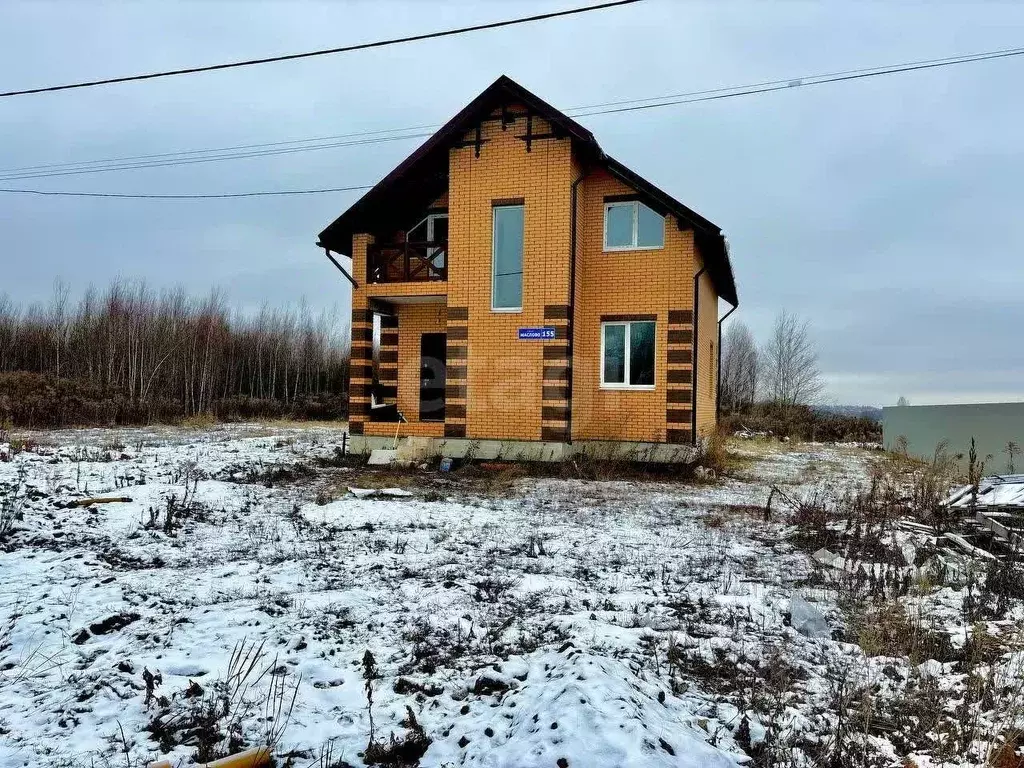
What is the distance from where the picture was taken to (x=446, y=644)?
3678 millimetres

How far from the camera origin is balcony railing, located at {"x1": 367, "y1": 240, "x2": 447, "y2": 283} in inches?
531

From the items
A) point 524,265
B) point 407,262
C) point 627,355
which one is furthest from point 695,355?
point 407,262

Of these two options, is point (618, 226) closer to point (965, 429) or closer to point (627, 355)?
point (627, 355)

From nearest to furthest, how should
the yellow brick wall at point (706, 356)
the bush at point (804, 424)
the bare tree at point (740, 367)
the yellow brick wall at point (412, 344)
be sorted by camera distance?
the yellow brick wall at point (706, 356)
the yellow brick wall at point (412, 344)
the bush at point (804, 424)
the bare tree at point (740, 367)

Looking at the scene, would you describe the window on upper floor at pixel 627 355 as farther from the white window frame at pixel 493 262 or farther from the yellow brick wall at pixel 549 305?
the white window frame at pixel 493 262

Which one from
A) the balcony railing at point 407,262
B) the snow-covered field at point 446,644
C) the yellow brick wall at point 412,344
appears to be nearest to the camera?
the snow-covered field at point 446,644

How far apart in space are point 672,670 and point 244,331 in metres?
35.1

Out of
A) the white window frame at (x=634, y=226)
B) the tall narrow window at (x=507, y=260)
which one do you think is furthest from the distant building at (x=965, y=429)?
the tall narrow window at (x=507, y=260)

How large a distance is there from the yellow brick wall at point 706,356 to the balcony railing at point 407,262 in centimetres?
564

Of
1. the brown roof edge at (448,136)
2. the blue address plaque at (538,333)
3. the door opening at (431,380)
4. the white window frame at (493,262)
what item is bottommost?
the door opening at (431,380)

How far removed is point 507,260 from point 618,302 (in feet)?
8.06

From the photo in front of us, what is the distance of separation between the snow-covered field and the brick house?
5.12 m

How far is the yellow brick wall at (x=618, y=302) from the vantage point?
1250cm

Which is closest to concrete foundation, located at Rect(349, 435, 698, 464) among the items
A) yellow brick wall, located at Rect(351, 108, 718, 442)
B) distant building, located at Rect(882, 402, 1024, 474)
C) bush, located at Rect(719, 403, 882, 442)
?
yellow brick wall, located at Rect(351, 108, 718, 442)
